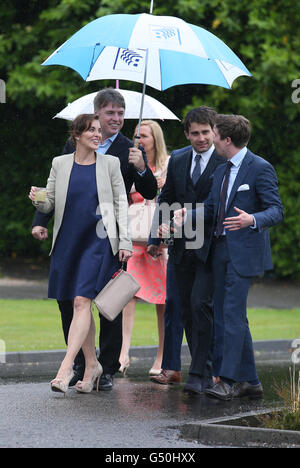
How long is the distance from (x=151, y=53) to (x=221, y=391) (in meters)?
3.03

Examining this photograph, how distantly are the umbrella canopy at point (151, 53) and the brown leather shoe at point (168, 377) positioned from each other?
232 centimetres

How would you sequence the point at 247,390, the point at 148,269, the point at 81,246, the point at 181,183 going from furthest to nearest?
the point at 148,269, the point at 181,183, the point at 247,390, the point at 81,246

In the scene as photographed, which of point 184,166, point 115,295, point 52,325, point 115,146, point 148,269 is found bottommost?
point 52,325

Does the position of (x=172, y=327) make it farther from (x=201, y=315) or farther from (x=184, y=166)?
(x=184, y=166)

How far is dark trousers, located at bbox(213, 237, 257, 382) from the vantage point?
7.40 metres

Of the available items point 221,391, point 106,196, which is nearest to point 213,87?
point 106,196

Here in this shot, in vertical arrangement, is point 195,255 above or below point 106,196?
below

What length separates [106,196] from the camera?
7711mm

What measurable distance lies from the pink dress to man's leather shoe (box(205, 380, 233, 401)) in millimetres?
2048

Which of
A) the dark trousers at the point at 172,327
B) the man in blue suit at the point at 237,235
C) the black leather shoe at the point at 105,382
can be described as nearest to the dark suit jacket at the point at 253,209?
the man in blue suit at the point at 237,235

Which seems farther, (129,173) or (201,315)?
(129,173)

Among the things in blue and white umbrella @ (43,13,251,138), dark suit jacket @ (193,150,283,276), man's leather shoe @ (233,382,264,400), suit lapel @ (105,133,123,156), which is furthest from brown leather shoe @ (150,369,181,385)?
blue and white umbrella @ (43,13,251,138)

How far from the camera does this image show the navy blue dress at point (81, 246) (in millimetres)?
7617

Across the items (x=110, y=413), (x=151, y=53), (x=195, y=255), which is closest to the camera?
(x=110, y=413)
